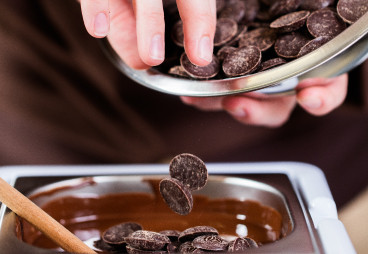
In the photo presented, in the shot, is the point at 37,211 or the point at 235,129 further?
the point at 235,129

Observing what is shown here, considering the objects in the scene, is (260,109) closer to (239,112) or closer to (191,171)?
(239,112)

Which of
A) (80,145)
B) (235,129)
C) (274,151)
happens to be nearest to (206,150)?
(235,129)

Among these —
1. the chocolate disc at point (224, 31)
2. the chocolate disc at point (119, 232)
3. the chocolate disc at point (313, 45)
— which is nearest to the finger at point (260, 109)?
the chocolate disc at point (224, 31)

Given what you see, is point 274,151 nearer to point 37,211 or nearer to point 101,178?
point 101,178

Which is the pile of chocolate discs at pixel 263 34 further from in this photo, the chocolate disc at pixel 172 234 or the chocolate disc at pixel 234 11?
the chocolate disc at pixel 172 234

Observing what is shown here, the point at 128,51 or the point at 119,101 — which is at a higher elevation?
the point at 119,101

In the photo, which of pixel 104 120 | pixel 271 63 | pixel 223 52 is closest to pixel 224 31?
pixel 223 52

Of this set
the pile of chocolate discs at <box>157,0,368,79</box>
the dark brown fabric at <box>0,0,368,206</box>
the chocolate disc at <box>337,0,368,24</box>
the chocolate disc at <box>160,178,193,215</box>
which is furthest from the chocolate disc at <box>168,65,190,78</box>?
the dark brown fabric at <box>0,0,368,206</box>

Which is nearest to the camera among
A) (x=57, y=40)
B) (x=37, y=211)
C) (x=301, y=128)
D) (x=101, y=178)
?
(x=37, y=211)
